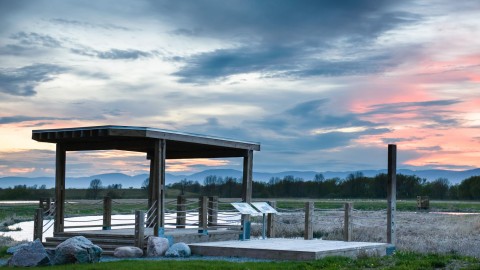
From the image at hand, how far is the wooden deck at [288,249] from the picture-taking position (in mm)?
16016

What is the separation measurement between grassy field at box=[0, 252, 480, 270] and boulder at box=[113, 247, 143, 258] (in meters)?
2.23

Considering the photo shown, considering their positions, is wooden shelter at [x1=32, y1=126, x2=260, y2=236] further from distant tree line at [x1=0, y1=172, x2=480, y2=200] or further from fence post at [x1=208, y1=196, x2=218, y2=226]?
distant tree line at [x1=0, y1=172, x2=480, y2=200]

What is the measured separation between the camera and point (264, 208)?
2048cm

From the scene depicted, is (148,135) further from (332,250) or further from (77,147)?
(332,250)

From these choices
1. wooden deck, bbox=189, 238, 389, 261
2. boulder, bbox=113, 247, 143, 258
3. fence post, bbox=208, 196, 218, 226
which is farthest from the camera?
fence post, bbox=208, 196, 218, 226

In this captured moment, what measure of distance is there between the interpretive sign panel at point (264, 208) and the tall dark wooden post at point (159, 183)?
2710 millimetres

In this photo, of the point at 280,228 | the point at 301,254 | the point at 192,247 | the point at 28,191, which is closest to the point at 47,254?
the point at 192,247

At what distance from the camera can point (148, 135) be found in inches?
725

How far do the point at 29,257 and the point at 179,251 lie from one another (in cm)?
362

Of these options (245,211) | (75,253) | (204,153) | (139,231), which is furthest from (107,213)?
(75,253)

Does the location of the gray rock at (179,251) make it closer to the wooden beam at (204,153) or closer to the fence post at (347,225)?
the fence post at (347,225)

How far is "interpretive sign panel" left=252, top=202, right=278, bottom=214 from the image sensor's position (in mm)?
20234

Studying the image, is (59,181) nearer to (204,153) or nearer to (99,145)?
(99,145)

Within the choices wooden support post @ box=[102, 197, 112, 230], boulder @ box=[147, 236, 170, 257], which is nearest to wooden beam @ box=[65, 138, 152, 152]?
wooden support post @ box=[102, 197, 112, 230]
